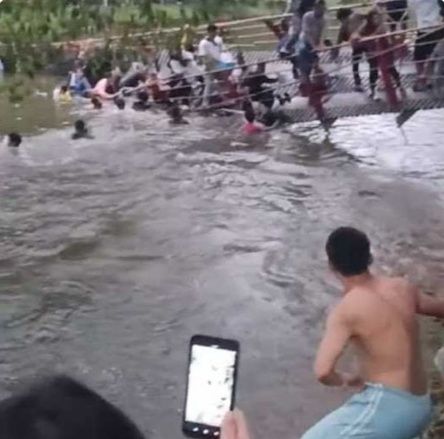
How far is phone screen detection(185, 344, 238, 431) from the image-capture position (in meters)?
2.53

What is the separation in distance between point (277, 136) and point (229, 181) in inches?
145

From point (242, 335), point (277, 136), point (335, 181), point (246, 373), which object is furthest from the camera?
point (277, 136)

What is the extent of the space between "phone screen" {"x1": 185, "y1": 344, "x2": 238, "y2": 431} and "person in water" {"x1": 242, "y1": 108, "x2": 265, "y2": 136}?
17222mm

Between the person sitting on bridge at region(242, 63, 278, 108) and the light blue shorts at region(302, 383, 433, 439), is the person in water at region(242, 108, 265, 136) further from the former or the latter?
the light blue shorts at region(302, 383, 433, 439)

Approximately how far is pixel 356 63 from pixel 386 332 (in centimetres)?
1118

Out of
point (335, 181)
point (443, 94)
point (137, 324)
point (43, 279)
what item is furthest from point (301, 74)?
point (137, 324)

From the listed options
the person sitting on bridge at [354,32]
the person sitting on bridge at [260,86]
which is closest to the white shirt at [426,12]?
the person sitting on bridge at [354,32]

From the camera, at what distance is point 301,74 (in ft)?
53.5

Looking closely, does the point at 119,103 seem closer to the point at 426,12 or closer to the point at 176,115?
the point at 176,115

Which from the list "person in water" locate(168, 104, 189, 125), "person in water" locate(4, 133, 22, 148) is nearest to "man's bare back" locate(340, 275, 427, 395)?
"person in water" locate(4, 133, 22, 148)

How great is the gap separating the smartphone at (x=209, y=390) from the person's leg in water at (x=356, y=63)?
13.0 metres

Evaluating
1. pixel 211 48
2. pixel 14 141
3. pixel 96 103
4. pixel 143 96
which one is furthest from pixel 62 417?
pixel 96 103

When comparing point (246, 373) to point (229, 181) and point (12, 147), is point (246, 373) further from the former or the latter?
point (12, 147)

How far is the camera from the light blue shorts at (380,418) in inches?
175
